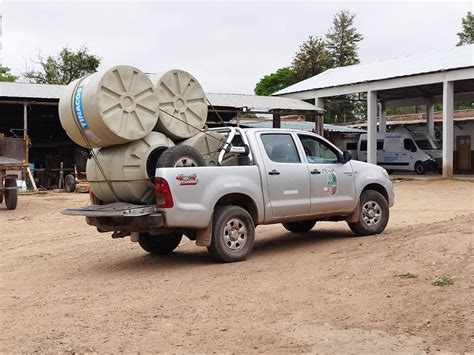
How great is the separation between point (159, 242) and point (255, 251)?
1479 millimetres

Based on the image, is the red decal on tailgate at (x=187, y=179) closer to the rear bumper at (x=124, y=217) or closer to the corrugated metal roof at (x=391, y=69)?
the rear bumper at (x=124, y=217)

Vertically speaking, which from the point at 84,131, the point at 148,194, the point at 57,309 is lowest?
the point at 57,309

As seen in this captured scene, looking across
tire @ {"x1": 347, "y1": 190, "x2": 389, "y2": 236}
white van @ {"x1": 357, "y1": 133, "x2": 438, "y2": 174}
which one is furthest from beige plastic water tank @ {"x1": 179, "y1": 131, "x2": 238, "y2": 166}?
white van @ {"x1": 357, "y1": 133, "x2": 438, "y2": 174}

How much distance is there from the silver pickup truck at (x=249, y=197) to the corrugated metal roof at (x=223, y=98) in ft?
54.6

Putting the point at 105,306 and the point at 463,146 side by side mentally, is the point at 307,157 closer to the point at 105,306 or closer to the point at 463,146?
the point at 105,306

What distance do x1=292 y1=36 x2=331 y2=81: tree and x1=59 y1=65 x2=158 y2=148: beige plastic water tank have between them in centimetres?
4559

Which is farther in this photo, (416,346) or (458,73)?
(458,73)

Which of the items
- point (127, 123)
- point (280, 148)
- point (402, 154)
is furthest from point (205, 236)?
point (402, 154)

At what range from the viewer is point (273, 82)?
202 feet

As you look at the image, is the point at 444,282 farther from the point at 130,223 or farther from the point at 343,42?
the point at 343,42

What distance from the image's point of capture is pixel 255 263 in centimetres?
852

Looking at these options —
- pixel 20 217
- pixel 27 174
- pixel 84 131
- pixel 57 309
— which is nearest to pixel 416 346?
pixel 57 309

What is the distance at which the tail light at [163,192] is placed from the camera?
26.0 ft

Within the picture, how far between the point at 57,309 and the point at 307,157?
4801 mm
